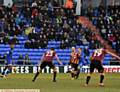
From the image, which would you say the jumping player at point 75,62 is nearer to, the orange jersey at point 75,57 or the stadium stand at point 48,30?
the orange jersey at point 75,57

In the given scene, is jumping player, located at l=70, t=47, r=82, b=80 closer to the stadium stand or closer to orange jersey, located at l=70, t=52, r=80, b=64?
orange jersey, located at l=70, t=52, r=80, b=64

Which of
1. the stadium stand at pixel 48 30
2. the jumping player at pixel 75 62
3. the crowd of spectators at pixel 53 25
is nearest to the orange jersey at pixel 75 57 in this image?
the jumping player at pixel 75 62

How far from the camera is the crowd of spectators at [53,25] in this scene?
39.5 metres

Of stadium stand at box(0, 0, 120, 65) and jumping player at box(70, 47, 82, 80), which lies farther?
stadium stand at box(0, 0, 120, 65)

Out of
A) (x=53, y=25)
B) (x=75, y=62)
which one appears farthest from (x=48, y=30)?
(x=75, y=62)

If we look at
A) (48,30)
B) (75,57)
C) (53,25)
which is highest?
(75,57)

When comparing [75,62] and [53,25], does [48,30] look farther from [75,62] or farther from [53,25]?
[75,62]

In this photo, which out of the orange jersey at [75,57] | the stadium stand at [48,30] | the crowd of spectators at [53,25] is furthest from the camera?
the crowd of spectators at [53,25]

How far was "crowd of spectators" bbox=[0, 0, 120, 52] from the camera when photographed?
39469 mm

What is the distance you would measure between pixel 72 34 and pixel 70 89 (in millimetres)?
18916

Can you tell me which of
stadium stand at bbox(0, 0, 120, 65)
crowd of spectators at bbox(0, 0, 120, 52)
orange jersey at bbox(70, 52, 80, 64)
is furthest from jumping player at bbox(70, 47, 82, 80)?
crowd of spectators at bbox(0, 0, 120, 52)

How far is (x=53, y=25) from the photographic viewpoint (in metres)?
41.0

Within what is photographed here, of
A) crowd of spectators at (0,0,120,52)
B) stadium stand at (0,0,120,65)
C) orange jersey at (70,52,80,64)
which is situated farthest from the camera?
crowd of spectators at (0,0,120,52)

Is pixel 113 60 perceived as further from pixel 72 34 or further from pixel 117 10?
pixel 117 10
